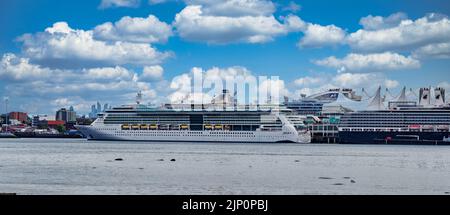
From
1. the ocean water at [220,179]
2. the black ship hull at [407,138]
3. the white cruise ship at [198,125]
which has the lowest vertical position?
the ocean water at [220,179]

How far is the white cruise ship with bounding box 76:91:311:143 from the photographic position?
11188 centimetres

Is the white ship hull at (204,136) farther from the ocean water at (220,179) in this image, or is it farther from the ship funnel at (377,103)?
the ocean water at (220,179)

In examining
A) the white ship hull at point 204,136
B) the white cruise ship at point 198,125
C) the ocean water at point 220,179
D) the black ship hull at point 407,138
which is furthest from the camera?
the black ship hull at point 407,138

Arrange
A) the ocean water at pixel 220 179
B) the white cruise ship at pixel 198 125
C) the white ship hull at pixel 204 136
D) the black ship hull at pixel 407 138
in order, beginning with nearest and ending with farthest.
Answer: the ocean water at pixel 220 179 → the white ship hull at pixel 204 136 → the white cruise ship at pixel 198 125 → the black ship hull at pixel 407 138

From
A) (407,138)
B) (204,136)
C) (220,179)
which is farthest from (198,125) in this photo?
(220,179)

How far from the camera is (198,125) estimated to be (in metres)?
114

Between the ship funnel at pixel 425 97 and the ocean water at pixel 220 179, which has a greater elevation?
the ship funnel at pixel 425 97

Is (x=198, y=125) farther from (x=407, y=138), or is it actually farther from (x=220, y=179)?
(x=220, y=179)

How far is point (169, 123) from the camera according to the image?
115438 millimetres

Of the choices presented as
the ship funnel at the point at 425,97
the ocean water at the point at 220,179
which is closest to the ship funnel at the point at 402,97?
the ship funnel at the point at 425,97

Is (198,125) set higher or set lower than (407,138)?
higher

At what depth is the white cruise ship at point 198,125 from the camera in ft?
367

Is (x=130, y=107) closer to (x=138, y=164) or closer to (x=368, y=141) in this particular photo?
(x=368, y=141)

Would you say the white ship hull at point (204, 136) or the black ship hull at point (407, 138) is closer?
the white ship hull at point (204, 136)
